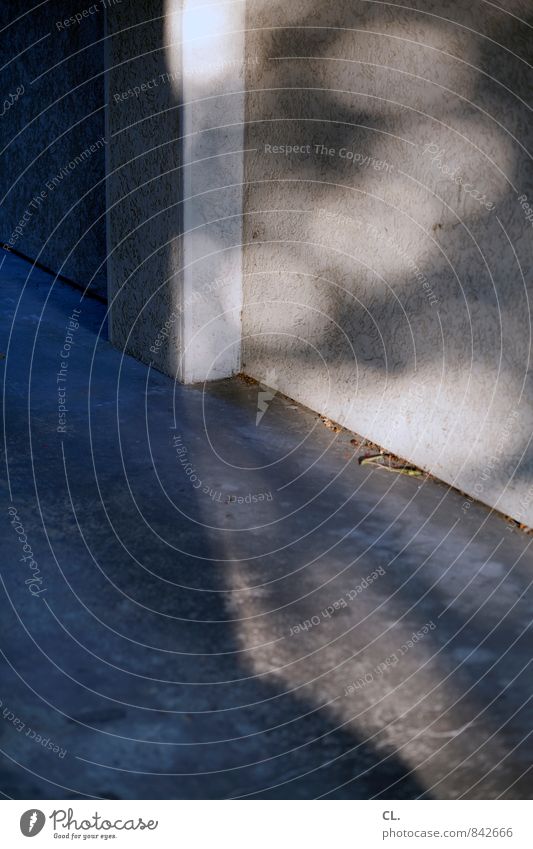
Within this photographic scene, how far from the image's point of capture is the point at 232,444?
488cm

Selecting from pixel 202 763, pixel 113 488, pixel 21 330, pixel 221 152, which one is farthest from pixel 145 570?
pixel 21 330

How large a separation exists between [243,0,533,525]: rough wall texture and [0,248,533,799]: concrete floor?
0.27 meters

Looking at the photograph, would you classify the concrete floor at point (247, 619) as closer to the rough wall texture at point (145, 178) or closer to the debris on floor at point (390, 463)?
the debris on floor at point (390, 463)

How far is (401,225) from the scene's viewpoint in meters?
4.51

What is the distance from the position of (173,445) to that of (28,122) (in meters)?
3.92

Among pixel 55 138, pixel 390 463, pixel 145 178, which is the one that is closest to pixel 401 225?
pixel 390 463

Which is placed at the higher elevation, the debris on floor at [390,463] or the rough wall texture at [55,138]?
the rough wall texture at [55,138]

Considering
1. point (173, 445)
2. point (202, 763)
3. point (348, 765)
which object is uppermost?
point (173, 445)

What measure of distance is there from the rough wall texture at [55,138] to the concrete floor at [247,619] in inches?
90.3

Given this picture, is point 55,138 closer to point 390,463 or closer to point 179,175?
point 179,175

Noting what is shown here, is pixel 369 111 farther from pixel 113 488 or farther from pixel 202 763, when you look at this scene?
pixel 202 763

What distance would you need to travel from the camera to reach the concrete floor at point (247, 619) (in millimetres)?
2881

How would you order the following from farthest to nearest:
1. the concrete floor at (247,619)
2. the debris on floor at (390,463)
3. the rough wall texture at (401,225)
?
1. the debris on floor at (390,463)
2. the rough wall texture at (401,225)
3. the concrete floor at (247,619)

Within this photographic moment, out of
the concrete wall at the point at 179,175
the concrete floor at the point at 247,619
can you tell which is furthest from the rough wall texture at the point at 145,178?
the concrete floor at the point at 247,619
